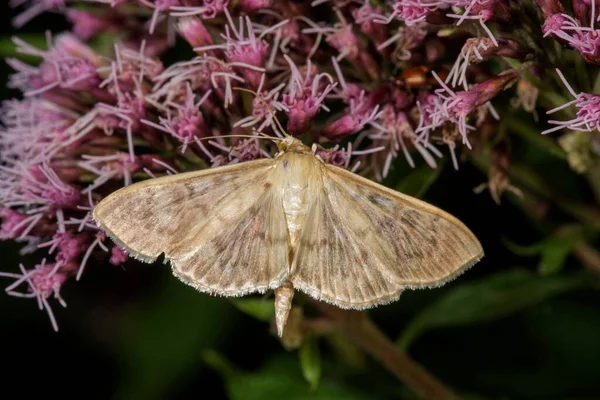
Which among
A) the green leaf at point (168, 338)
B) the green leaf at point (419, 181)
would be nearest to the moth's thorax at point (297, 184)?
the green leaf at point (419, 181)

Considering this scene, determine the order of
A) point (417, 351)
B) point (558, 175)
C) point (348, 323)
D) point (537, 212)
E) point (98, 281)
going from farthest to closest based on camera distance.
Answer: point (98, 281) → point (417, 351) → point (558, 175) → point (537, 212) → point (348, 323)

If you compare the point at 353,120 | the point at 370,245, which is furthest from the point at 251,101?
the point at 370,245

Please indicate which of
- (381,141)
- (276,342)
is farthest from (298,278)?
(276,342)

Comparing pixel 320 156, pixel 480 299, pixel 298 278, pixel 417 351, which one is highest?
pixel 320 156

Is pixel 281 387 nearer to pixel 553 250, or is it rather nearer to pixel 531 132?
pixel 553 250

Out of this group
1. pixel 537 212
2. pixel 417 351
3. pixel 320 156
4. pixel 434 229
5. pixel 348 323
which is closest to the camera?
pixel 434 229

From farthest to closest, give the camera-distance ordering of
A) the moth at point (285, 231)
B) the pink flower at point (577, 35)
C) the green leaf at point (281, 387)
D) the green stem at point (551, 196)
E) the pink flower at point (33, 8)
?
the pink flower at point (33, 8) → the green leaf at point (281, 387) → the green stem at point (551, 196) → the moth at point (285, 231) → the pink flower at point (577, 35)

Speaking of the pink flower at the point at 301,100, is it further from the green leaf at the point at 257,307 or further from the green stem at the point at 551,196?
the green stem at the point at 551,196

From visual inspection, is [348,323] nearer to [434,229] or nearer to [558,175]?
[434,229]
